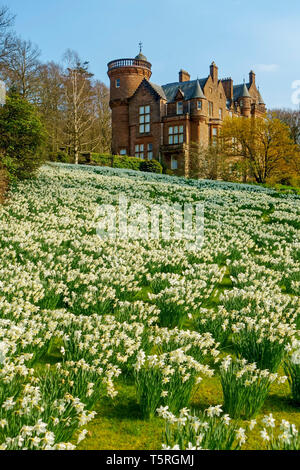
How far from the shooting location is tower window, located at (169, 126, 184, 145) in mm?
51875

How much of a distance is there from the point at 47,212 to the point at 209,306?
7447mm

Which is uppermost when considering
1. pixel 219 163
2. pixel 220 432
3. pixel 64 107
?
pixel 64 107

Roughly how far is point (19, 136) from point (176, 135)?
36.2 meters

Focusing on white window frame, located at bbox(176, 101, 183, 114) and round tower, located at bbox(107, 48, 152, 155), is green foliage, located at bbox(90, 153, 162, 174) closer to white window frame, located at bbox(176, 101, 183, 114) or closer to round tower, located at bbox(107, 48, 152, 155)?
round tower, located at bbox(107, 48, 152, 155)

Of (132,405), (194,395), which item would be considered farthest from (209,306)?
(132,405)

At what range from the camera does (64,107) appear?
56062 millimetres

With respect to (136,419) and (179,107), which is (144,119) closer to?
(179,107)

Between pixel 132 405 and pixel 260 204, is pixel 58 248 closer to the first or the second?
pixel 132 405

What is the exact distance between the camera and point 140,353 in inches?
152

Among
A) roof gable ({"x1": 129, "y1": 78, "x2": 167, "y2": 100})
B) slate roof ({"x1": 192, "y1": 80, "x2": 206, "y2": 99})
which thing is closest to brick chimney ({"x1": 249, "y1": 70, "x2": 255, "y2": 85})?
slate roof ({"x1": 192, "y1": 80, "x2": 206, "y2": 99})

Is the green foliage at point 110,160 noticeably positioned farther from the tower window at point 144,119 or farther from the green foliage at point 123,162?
the tower window at point 144,119

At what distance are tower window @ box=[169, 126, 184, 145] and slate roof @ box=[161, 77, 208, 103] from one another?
469 centimetres

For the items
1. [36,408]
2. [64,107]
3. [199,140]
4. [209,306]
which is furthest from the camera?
[64,107]
